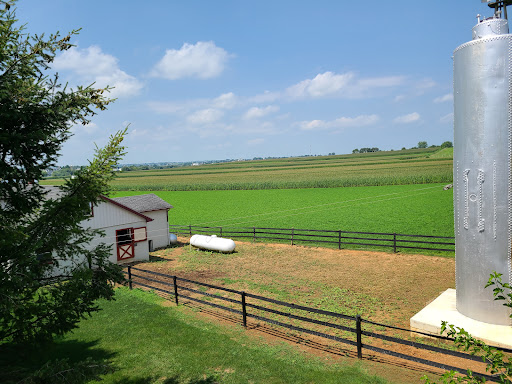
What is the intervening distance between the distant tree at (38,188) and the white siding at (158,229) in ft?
63.0

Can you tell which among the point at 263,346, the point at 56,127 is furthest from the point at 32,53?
the point at 263,346

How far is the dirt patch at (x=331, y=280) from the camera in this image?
10.1 meters

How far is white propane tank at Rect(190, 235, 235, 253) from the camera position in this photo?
74.9 ft

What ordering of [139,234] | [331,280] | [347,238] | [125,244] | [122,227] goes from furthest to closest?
1. [347,238]
2. [139,234]
3. [125,244]
4. [122,227]
5. [331,280]

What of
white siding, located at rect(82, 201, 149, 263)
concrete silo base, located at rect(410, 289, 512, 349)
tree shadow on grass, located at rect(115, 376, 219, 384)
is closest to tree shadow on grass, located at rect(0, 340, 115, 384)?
tree shadow on grass, located at rect(115, 376, 219, 384)

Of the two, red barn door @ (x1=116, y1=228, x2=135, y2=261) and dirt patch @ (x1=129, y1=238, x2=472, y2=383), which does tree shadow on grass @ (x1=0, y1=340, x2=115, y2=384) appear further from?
red barn door @ (x1=116, y1=228, x2=135, y2=261)

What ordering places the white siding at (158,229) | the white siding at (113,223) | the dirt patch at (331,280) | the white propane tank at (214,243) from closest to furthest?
the dirt patch at (331,280), the white siding at (113,223), the white propane tank at (214,243), the white siding at (158,229)

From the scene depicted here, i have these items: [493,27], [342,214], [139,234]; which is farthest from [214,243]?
Result: [493,27]

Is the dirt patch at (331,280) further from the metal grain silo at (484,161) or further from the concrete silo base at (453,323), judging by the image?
the metal grain silo at (484,161)

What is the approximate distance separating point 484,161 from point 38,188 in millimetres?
11004

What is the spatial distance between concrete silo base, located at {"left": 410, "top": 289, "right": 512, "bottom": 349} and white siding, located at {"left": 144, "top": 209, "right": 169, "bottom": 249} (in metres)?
19.6

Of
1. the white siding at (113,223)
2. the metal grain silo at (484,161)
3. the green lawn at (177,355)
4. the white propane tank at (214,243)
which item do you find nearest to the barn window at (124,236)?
the white siding at (113,223)

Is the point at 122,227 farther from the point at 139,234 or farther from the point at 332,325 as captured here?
the point at 332,325

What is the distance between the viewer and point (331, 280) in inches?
641
